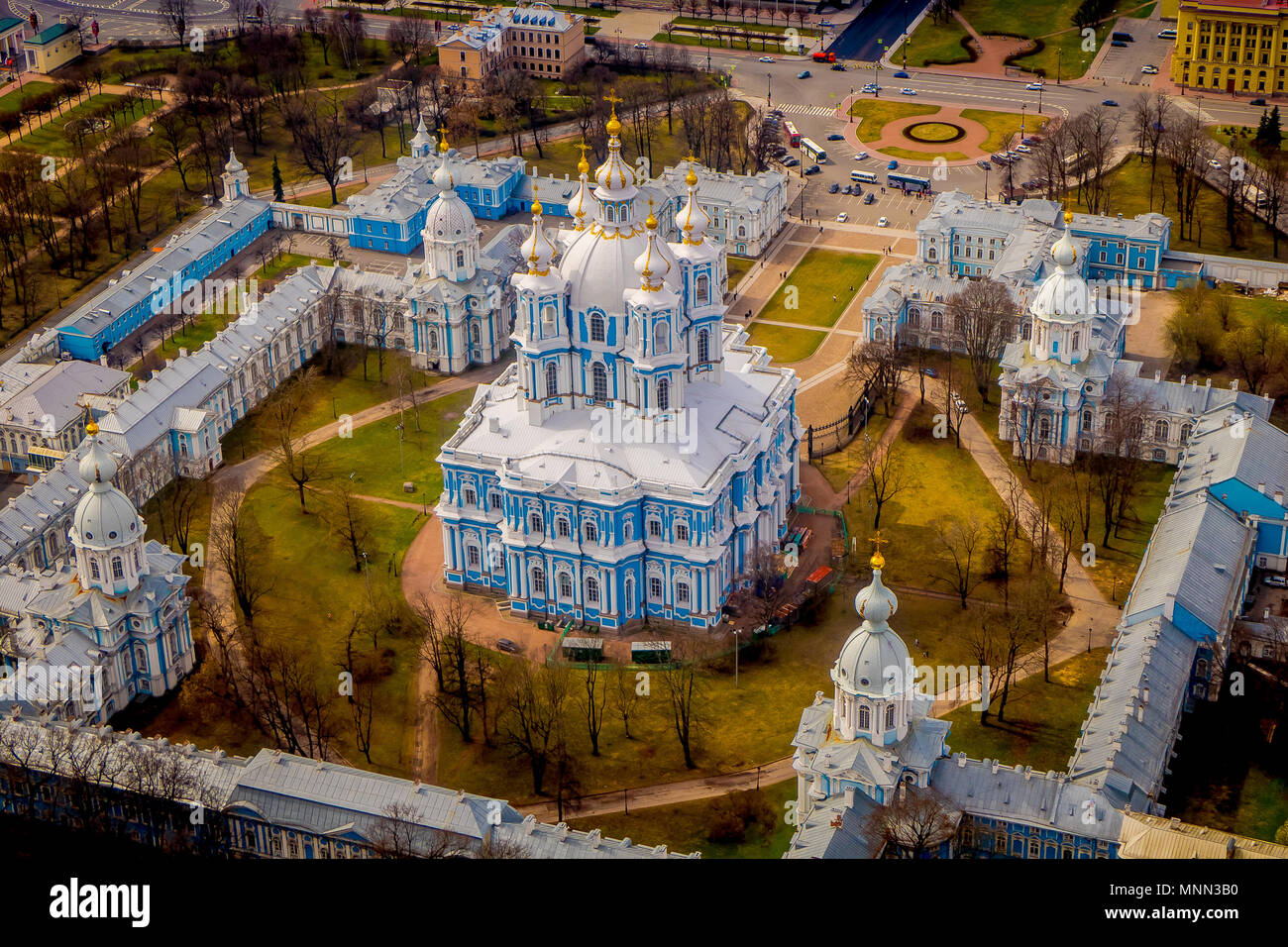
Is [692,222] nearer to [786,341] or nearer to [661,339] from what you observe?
[661,339]

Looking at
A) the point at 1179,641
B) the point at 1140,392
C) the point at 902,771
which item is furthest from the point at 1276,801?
the point at 1140,392

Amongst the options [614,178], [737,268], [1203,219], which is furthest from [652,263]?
[1203,219]

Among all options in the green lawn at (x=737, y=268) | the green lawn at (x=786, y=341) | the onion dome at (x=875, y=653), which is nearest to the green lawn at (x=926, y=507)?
the green lawn at (x=786, y=341)

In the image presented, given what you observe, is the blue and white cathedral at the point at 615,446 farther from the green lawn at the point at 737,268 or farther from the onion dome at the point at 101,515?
the green lawn at the point at 737,268

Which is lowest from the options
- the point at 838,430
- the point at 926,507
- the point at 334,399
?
the point at 926,507

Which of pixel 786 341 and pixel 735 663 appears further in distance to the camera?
pixel 786 341

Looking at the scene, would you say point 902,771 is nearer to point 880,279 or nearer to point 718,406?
point 718,406
